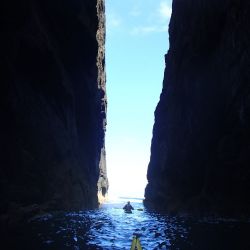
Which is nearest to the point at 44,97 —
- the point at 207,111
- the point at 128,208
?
the point at 207,111

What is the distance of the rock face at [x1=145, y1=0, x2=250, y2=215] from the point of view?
117ft

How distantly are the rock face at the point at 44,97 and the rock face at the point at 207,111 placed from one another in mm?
12240

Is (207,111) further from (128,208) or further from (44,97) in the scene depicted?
(128,208)

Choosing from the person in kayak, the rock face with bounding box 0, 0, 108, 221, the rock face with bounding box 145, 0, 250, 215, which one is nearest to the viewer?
the rock face with bounding box 0, 0, 108, 221

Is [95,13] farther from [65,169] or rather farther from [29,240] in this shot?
[29,240]

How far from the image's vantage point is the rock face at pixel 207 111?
35.6m

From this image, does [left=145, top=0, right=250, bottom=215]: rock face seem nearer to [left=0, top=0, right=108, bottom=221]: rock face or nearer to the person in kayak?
the person in kayak

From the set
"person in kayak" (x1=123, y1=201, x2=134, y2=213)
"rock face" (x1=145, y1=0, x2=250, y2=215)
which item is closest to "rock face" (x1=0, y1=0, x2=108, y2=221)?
"person in kayak" (x1=123, y1=201, x2=134, y2=213)

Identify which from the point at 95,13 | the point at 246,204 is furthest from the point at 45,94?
the point at 246,204

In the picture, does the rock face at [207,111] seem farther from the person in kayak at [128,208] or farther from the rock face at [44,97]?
the rock face at [44,97]

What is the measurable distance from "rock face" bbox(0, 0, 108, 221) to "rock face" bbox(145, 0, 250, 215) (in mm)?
12240

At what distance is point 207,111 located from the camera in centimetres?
4412

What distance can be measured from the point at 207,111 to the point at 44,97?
1820cm

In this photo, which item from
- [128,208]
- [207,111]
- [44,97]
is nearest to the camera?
[44,97]
